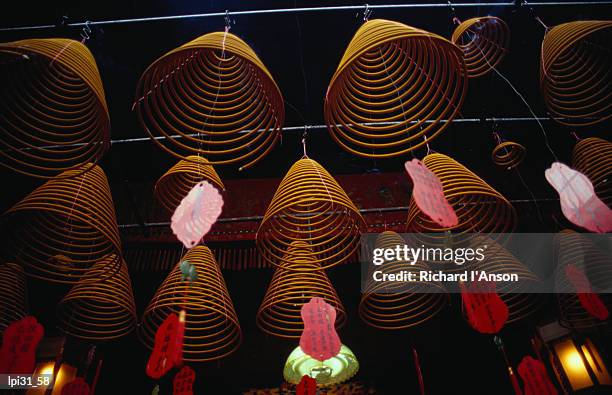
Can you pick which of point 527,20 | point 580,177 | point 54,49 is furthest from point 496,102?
point 54,49

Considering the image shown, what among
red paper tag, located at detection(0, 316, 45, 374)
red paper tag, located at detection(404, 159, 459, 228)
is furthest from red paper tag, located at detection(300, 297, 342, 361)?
red paper tag, located at detection(0, 316, 45, 374)

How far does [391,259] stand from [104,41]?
3.30 meters

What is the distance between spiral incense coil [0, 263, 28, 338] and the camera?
3881 millimetres

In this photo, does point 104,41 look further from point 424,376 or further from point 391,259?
point 424,376

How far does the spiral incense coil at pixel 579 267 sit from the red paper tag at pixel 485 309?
1.14 meters

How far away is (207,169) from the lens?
3.51m

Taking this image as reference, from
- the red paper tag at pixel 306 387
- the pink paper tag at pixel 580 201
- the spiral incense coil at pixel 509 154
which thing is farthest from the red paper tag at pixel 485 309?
the red paper tag at pixel 306 387

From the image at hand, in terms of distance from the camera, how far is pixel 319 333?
2.71 m

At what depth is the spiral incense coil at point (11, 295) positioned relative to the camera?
12.7 feet

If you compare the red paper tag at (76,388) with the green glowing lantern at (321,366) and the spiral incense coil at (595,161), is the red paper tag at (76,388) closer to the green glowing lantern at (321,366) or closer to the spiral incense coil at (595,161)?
the green glowing lantern at (321,366)

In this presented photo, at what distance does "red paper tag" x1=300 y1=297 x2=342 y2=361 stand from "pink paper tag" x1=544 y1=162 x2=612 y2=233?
1451 millimetres

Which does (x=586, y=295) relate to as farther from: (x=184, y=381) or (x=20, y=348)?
(x=20, y=348)

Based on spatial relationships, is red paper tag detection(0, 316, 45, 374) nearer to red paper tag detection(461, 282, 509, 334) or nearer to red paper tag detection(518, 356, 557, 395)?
red paper tag detection(461, 282, 509, 334)

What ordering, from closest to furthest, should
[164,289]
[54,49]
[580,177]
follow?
[54,49], [580,177], [164,289]
